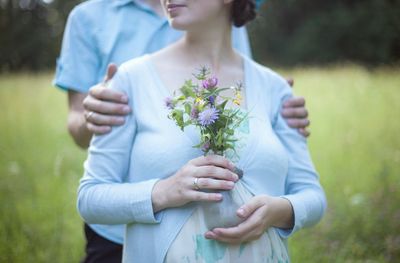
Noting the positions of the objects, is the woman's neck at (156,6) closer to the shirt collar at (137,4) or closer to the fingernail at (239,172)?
the shirt collar at (137,4)

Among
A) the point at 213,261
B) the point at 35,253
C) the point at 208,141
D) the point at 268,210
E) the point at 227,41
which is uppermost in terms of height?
the point at 227,41

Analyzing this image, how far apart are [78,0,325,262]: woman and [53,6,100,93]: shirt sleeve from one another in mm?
602

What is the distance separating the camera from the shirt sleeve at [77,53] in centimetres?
230

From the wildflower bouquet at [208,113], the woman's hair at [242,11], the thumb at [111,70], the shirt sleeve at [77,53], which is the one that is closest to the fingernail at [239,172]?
the wildflower bouquet at [208,113]

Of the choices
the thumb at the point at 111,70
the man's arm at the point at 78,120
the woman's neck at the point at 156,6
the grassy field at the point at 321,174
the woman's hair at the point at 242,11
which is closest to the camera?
the thumb at the point at 111,70

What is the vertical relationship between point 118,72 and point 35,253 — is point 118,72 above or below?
above

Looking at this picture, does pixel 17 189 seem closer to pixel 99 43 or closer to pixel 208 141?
pixel 99 43

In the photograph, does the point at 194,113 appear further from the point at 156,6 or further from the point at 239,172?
the point at 156,6

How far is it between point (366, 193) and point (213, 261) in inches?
117

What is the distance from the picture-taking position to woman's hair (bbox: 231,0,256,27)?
6.55ft

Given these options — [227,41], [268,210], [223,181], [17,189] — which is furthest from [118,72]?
[17,189]

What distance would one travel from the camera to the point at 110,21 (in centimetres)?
232

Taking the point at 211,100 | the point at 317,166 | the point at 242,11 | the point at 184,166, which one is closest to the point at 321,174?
the point at 317,166

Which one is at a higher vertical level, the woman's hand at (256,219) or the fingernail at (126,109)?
the fingernail at (126,109)
